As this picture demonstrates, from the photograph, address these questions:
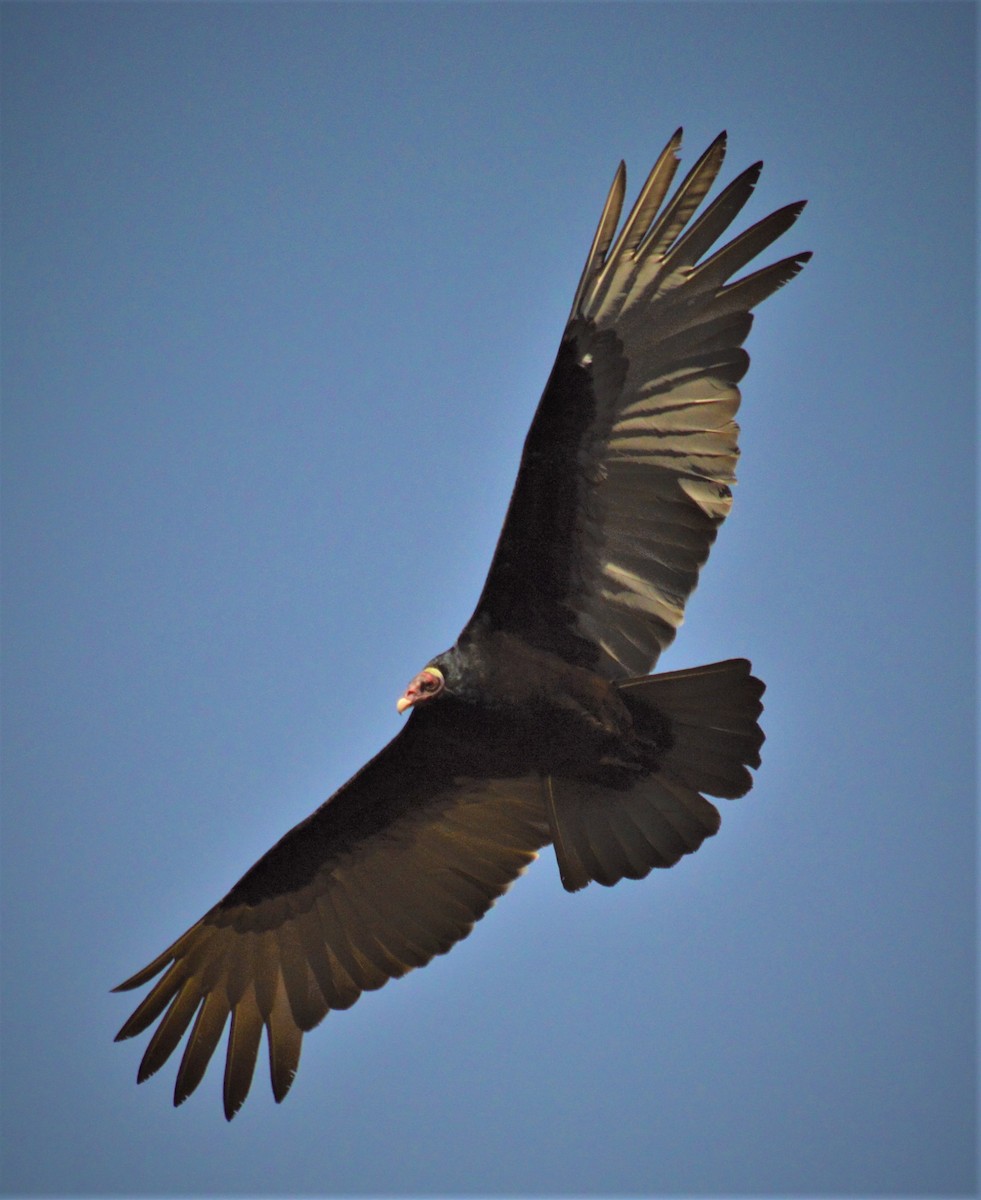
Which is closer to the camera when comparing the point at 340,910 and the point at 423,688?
the point at 423,688

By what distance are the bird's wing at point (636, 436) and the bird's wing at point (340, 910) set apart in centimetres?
112

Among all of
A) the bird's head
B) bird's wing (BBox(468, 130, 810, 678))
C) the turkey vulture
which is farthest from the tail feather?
the bird's head

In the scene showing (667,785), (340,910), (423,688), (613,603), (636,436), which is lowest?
(340,910)

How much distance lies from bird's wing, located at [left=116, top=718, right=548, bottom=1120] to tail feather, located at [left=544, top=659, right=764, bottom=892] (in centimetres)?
43

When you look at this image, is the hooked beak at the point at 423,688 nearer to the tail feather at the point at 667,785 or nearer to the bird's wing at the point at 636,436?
the bird's wing at the point at 636,436

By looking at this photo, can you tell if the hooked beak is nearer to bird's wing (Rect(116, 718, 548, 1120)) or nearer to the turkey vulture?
the turkey vulture

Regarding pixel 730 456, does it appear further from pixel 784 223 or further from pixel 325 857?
pixel 325 857

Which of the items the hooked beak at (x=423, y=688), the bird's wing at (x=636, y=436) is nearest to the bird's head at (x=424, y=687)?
the hooked beak at (x=423, y=688)

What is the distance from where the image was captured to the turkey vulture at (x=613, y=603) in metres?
5.49

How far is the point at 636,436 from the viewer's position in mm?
5652

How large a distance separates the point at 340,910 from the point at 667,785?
82.1 inches

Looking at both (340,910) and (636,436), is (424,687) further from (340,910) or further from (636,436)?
(340,910)

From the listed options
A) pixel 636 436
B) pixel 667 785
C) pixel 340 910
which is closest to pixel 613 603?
pixel 636 436

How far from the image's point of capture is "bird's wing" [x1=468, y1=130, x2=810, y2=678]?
5.43 m
